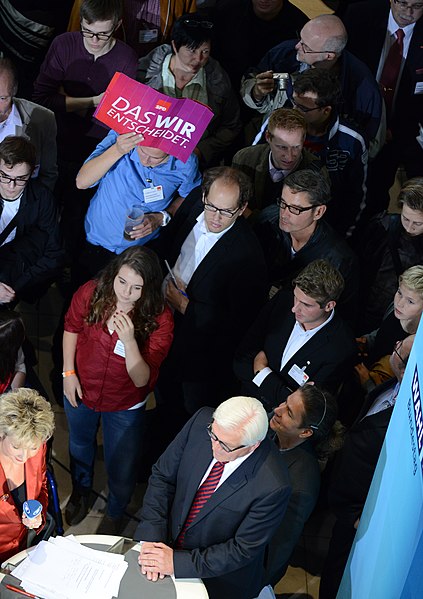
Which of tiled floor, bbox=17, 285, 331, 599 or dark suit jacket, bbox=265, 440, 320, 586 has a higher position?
dark suit jacket, bbox=265, 440, 320, 586

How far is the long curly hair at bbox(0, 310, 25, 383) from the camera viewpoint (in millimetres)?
4082

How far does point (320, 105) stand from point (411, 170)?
157cm

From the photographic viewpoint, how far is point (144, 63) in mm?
5387

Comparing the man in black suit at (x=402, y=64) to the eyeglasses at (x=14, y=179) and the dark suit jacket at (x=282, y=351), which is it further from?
the eyeglasses at (x=14, y=179)

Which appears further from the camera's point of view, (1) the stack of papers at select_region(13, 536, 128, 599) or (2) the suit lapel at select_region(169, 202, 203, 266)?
(2) the suit lapel at select_region(169, 202, 203, 266)

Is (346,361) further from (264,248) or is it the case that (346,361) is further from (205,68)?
(205,68)

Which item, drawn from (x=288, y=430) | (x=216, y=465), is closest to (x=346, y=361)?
(x=288, y=430)

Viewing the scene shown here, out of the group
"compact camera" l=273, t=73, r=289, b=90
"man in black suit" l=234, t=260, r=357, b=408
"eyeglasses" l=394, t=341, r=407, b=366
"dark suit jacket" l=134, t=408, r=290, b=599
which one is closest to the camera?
"dark suit jacket" l=134, t=408, r=290, b=599

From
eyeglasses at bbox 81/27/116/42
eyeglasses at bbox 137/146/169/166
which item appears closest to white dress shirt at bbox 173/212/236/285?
eyeglasses at bbox 137/146/169/166

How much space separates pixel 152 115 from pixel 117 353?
1192mm

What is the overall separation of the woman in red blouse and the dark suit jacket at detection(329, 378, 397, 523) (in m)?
0.99

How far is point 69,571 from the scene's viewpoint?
133 inches

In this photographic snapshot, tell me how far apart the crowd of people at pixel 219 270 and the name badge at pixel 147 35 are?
1 cm

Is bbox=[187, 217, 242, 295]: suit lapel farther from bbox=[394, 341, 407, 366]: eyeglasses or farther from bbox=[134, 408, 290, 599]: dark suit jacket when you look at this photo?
bbox=[134, 408, 290, 599]: dark suit jacket
